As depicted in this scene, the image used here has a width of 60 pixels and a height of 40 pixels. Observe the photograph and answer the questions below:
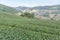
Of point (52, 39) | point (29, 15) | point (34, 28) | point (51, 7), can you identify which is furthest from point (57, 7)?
point (52, 39)

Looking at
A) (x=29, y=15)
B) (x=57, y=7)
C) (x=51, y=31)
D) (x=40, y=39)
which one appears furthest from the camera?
(x=57, y=7)

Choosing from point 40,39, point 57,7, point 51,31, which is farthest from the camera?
point 57,7

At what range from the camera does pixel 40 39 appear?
17812 millimetres

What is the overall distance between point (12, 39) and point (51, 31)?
10121 millimetres

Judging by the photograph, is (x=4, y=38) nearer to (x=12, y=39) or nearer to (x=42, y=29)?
(x=12, y=39)

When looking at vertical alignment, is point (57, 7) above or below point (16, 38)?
below

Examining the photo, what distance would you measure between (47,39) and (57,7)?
74.4m

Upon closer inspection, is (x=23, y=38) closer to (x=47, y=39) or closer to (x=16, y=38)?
(x=16, y=38)

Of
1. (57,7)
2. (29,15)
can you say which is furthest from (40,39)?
(57,7)

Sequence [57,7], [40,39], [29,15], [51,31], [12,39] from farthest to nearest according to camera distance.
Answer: [57,7] → [29,15] → [51,31] → [40,39] → [12,39]

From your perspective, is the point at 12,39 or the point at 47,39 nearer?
the point at 12,39

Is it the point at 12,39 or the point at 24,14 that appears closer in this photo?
the point at 12,39

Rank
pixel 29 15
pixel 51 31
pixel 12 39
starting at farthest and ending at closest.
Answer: pixel 29 15
pixel 51 31
pixel 12 39

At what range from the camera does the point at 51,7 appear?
93375 millimetres
